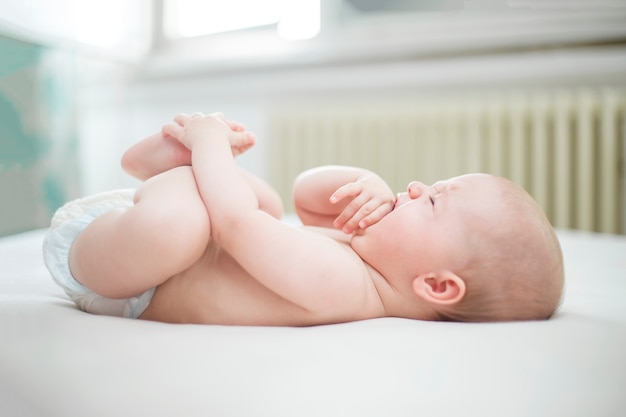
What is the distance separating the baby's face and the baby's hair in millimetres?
16

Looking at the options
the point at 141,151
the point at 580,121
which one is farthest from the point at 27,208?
the point at 580,121

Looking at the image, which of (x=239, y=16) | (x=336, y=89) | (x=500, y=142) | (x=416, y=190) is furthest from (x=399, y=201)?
(x=239, y=16)

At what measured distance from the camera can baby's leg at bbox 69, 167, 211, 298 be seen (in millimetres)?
732

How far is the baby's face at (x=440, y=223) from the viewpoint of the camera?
2.47 feet

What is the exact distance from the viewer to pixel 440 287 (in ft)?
2.52

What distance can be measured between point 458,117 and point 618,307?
1.50 m

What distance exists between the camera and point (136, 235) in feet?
2.40

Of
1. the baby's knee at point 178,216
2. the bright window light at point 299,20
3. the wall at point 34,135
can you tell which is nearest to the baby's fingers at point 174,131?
the baby's knee at point 178,216

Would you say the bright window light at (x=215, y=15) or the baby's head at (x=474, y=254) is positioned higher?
the bright window light at (x=215, y=15)

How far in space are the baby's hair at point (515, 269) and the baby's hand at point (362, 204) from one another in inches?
5.6

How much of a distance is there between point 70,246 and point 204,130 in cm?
24

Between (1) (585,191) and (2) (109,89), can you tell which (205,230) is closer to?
(1) (585,191)

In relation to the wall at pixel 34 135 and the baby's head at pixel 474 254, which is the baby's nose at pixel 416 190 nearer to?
the baby's head at pixel 474 254

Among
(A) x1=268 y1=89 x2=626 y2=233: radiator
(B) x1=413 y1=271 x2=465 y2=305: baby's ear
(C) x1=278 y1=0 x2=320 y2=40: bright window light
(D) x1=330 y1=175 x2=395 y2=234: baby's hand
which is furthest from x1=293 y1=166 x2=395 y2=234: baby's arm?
(C) x1=278 y1=0 x2=320 y2=40: bright window light
